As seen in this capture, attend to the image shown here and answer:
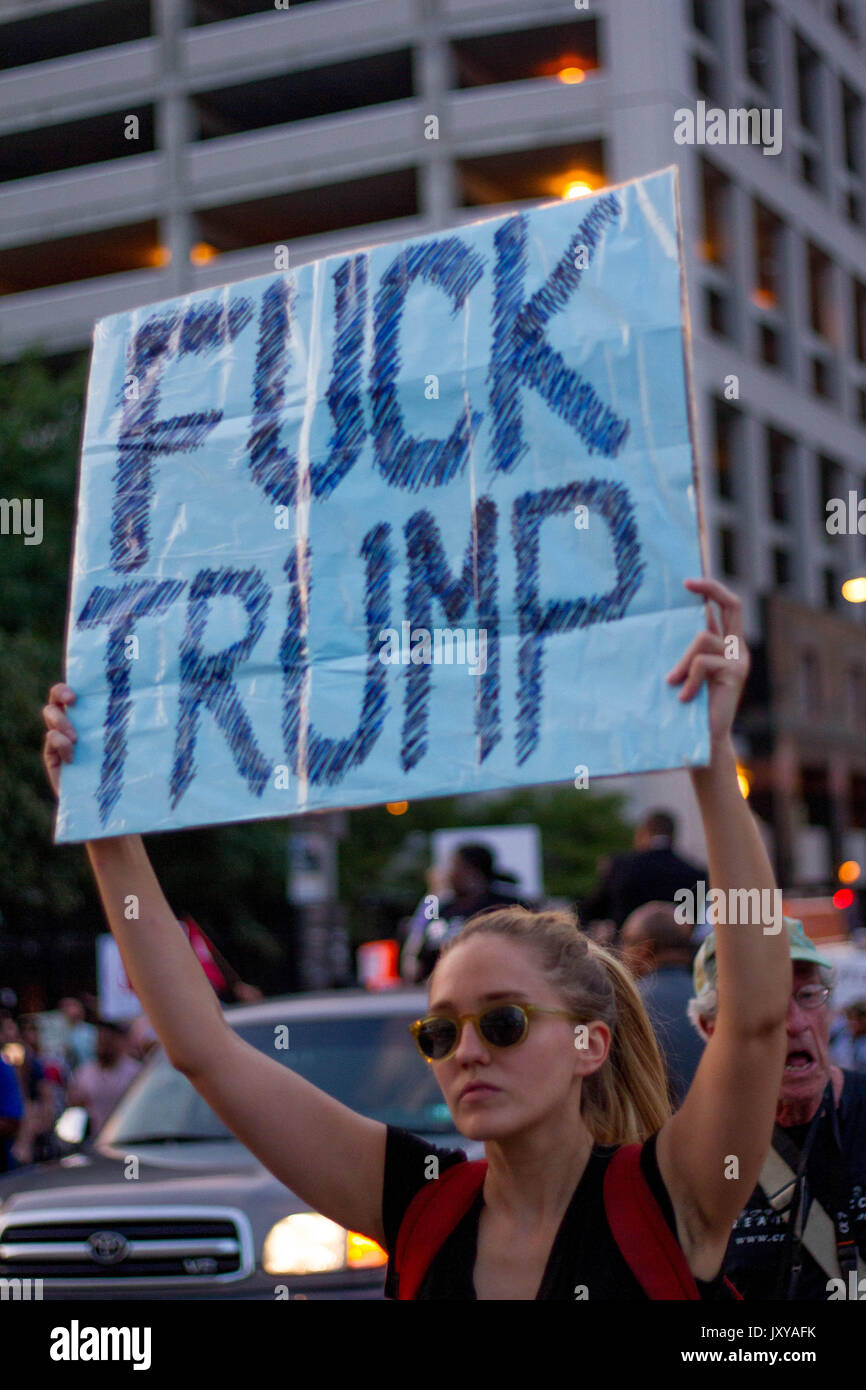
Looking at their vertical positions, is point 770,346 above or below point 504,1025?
above

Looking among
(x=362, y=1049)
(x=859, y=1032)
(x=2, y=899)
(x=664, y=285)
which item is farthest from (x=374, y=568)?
(x=2, y=899)

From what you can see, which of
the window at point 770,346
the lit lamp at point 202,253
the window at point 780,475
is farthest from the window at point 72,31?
the window at point 780,475

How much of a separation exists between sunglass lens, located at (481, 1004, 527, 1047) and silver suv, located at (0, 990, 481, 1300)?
300 centimetres

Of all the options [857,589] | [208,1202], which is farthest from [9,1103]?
[857,589]

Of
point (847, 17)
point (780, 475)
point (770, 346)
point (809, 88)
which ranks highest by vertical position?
point (847, 17)

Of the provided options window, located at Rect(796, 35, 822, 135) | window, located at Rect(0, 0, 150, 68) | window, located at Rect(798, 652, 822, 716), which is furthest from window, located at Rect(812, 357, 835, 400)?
window, located at Rect(0, 0, 150, 68)

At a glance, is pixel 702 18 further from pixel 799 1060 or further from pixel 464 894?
pixel 799 1060

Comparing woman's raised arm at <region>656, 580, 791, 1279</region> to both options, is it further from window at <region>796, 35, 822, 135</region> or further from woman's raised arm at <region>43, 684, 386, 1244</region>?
window at <region>796, 35, 822, 135</region>

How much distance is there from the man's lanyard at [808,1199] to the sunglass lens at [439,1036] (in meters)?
1.04

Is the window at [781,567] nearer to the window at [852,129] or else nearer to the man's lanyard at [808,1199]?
the window at [852,129]

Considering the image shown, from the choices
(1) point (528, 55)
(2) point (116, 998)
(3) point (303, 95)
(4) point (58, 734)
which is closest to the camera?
(4) point (58, 734)

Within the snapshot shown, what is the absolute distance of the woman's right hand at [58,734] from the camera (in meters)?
2.65

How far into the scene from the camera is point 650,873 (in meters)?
6.77

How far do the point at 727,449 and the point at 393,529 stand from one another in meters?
35.4
